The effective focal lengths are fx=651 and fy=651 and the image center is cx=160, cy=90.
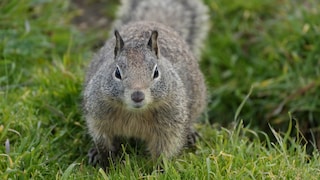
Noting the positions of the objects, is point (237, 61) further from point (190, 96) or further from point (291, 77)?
point (190, 96)

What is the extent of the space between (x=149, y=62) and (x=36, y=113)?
1.29 meters

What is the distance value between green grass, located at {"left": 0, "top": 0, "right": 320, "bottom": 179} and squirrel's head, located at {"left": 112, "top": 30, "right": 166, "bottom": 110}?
512mm

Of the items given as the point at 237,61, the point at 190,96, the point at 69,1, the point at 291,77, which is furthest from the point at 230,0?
the point at 190,96

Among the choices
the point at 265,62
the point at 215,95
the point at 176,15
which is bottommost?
the point at 215,95

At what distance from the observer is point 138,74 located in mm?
3779

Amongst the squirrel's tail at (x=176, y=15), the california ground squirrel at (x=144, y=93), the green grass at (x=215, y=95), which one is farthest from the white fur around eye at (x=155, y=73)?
the squirrel's tail at (x=176, y=15)

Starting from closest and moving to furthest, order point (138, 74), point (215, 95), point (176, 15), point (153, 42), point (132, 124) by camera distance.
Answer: point (138, 74) < point (153, 42) < point (132, 124) < point (176, 15) < point (215, 95)

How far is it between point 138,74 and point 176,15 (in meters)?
2.23

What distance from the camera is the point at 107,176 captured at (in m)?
4.05

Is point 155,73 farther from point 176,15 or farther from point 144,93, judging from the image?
point 176,15

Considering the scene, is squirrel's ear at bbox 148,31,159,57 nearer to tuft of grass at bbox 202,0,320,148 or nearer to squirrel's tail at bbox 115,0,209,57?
squirrel's tail at bbox 115,0,209,57

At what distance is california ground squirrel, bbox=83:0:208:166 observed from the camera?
3.83m

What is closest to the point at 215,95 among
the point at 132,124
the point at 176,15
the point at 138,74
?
the point at 176,15

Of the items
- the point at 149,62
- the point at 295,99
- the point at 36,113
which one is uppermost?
the point at 149,62
